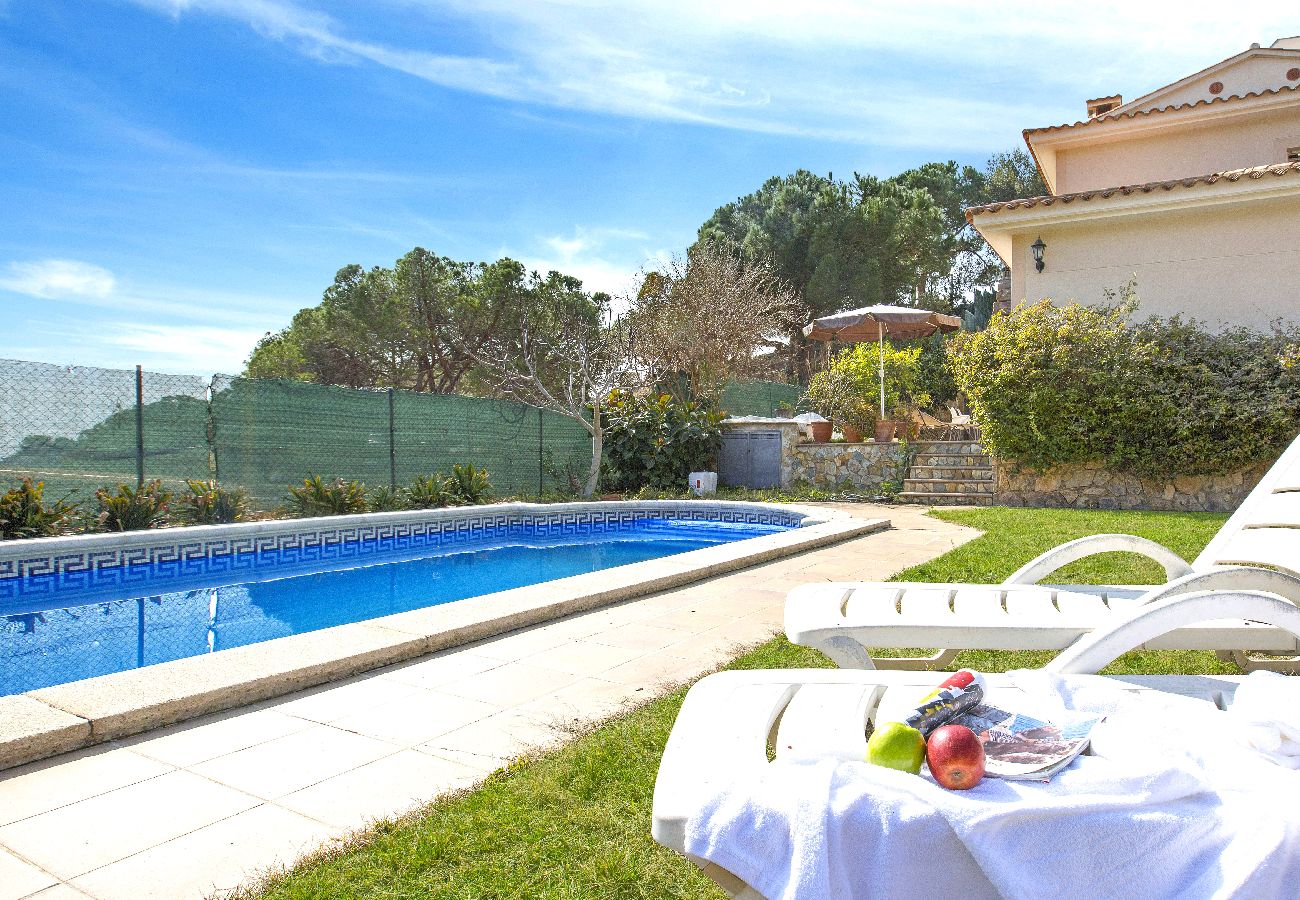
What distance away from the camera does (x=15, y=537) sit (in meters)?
7.86

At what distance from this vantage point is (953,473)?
12.8m

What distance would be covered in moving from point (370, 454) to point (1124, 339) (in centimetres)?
1042

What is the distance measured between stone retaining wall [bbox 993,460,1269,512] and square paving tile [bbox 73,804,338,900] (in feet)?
37.3

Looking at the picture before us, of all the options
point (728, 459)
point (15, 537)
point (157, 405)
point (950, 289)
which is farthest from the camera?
point (950, 289)

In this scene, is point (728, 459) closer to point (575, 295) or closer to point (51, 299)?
Answer: point (575, 295)

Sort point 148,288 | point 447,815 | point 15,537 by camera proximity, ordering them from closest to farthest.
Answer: point 447,815, point 15,537, point 148,288

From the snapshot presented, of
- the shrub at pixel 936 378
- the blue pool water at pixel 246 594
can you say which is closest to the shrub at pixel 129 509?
the blue pool water at pixel 246 594

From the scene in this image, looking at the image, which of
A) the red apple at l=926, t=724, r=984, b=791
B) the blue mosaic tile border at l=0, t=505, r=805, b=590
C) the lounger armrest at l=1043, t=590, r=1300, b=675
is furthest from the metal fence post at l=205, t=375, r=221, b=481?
the red apple at l=926, t=724, r=984, b=791

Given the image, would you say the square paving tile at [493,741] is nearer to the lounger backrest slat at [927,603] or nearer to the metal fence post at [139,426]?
the lounger backrest slat at [927,603]

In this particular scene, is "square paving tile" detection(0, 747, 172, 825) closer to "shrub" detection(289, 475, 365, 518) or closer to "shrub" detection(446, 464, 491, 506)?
"shrub" detection(289, 475, 365, 518)

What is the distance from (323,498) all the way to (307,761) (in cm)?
824

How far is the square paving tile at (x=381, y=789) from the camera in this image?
2.33 metres

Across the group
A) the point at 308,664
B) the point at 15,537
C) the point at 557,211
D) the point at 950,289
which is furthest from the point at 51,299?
the point at 950,289

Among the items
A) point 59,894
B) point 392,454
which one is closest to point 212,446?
point 392,454
